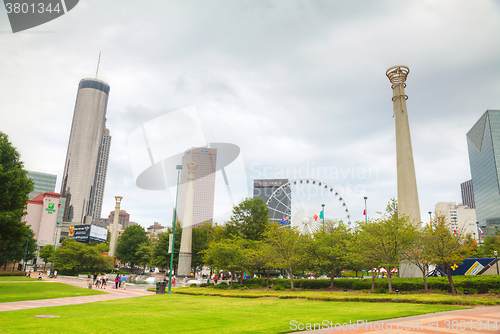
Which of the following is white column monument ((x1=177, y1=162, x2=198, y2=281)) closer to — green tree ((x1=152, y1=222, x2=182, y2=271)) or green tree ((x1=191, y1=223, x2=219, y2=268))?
green tree ((x1=152, y1=222, x2=182, y2=271))

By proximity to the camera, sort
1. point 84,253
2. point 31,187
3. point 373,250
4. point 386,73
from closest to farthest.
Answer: point 373,250 → point 31,187 → point 386,73 → point 84,253

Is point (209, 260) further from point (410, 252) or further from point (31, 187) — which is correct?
point (410, 252)

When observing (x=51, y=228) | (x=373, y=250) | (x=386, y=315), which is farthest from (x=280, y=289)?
(x=51, y=228)

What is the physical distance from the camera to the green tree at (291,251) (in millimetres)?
34875

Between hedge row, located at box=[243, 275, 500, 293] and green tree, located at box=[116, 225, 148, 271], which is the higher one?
green tree, located at box=[116, 225, 148, 271]

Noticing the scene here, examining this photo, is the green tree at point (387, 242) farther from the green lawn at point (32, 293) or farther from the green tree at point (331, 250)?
the green lawn at point (32, 293)

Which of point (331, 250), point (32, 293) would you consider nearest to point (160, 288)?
point (32, 293)

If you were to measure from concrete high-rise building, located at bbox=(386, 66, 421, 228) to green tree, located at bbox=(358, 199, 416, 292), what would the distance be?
570 cm

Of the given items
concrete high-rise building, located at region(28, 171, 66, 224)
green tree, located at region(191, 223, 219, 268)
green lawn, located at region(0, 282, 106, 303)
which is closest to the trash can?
green lawn, located at region(0, 282, 106, 303)

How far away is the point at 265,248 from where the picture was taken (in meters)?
36.8

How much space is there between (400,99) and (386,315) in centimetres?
2994

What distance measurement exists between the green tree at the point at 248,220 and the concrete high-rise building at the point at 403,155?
2371 centimetres

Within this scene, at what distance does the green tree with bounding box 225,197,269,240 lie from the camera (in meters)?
53.5

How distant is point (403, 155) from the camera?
35.6m
